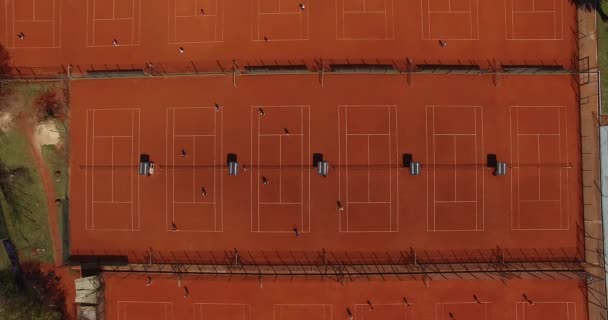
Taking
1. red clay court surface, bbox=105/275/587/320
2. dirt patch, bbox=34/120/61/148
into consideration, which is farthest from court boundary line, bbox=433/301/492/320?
dirt patch, bbox=34/120/61/148

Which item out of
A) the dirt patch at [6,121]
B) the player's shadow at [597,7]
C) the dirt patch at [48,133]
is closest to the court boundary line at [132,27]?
the dirt patch at [48,133]

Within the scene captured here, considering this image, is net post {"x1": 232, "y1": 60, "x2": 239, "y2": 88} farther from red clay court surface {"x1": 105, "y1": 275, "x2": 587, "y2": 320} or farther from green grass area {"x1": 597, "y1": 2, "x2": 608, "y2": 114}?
green grass area {"x1": 597, "y1": 2, "x2": 608, "y2": 114}

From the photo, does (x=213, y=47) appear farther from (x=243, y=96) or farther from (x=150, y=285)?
(x=150, y=285)

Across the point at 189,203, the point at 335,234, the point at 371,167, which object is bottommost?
the point at 335,234

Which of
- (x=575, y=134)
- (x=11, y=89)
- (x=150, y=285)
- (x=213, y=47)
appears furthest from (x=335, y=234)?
(x=11, y=89)

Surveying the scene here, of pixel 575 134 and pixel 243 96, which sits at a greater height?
pixel 243 96
